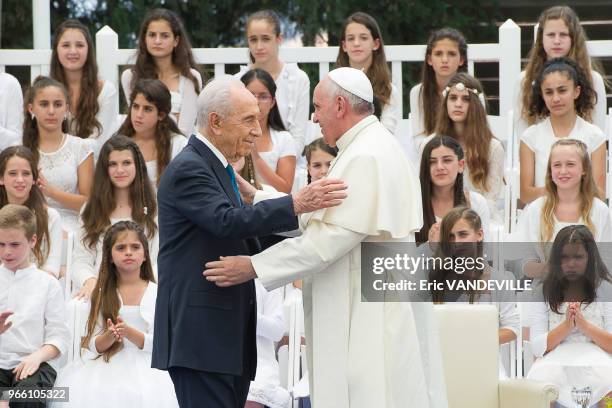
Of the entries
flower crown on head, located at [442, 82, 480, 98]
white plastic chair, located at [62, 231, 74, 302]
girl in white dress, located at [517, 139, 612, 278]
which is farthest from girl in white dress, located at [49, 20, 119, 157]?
girl in white dress, located at [517, 139, 612, 278]

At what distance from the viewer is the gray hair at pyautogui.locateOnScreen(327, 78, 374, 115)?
7.54 metres

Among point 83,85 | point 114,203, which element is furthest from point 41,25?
point 114,203

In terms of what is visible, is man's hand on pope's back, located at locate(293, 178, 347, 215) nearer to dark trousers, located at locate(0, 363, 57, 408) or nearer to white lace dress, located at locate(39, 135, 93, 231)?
dark trousers, located at locate(0, 363, 57, 408)

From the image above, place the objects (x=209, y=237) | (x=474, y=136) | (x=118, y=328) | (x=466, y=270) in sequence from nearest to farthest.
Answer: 1. (x=209, y=237)
2. (x=118, y=328)
3. (x=466, y=270)
4. (x=474, y=136)

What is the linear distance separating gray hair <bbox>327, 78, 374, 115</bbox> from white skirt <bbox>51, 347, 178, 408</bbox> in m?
2.40

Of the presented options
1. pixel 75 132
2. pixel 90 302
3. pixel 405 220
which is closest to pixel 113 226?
pixel 90 302

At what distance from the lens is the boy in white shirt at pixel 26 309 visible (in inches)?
366

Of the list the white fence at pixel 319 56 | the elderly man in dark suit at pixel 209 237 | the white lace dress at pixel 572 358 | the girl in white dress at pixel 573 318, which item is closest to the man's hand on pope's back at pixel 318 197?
the elderly man in dark suit at pixel 209 237

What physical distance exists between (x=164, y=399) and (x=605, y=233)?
2.87m

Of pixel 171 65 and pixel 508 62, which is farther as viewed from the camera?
pixel 508 62

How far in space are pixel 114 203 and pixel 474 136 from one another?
2.33 meters

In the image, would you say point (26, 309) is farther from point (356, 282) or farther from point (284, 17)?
point (284, 17)

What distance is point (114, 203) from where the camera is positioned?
1041 centimetres

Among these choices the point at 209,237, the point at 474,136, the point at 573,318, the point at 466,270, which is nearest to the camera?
the point at 209,237
